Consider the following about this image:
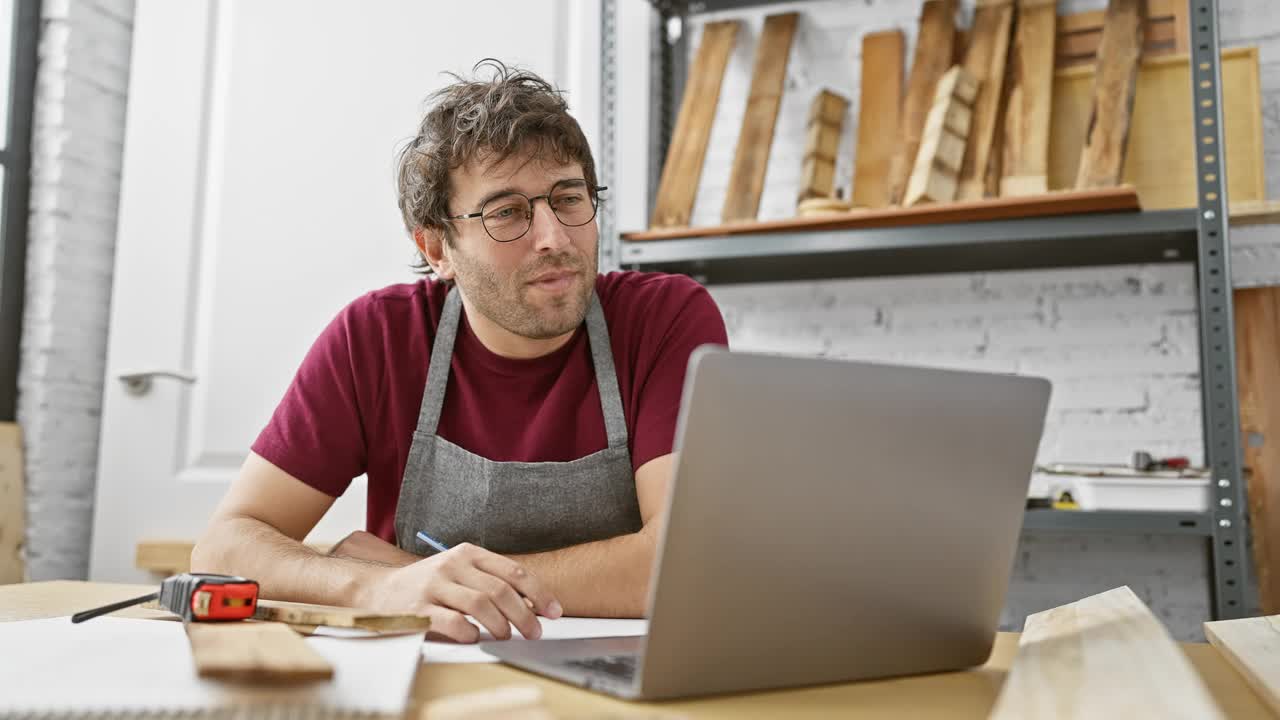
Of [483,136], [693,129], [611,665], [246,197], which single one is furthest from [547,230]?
[246,197]

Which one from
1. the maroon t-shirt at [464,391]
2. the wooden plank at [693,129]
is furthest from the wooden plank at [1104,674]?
the wooden plank at [693,129]

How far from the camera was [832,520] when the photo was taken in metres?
0.61

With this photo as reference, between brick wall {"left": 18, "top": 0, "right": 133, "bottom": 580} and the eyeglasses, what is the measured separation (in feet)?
4.73

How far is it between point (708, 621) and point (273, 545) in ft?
2.56

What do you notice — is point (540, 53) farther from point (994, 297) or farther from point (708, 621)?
point (708, 621)

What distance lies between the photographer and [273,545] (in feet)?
3.95

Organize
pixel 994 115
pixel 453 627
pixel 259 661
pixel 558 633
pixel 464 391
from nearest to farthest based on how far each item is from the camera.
A: pixel 259 661
pixel 453 627
pixel 558 633
pixel 464 391
pixel 994 115

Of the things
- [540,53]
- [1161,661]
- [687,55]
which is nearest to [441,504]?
[1161,661]

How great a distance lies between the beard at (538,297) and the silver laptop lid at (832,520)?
772 mm

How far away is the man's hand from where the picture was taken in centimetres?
81

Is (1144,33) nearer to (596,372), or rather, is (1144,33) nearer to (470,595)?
(596,372)

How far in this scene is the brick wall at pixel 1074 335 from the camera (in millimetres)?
1971

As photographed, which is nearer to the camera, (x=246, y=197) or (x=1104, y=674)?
(x=1104, y=674)

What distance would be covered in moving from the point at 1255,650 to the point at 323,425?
1101 mm
